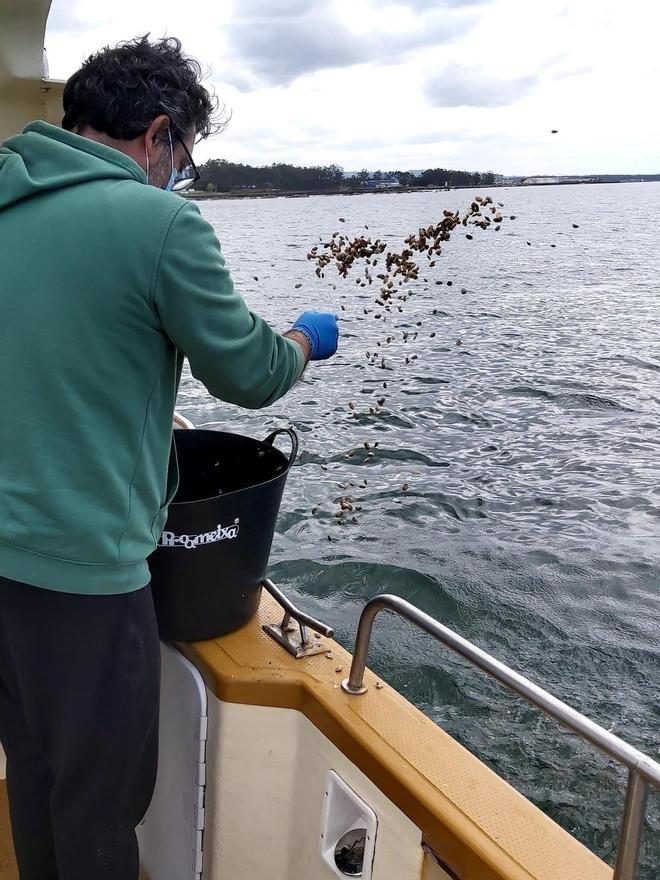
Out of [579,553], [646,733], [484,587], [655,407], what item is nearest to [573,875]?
[646,733]

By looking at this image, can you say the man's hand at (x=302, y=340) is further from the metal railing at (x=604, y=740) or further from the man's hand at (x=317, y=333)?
the metal railing at (x=604, y=740)

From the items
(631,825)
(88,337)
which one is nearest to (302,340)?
(88,337)

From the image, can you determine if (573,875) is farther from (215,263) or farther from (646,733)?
(646,733)

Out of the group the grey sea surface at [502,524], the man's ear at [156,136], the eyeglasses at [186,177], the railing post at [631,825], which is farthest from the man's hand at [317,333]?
the grey sea surface at [502,524]

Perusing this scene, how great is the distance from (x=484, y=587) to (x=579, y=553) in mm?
1093

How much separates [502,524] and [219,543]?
18.8ft

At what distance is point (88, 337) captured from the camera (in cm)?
164

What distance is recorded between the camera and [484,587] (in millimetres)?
6523

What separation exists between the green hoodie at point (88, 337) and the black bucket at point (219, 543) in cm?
45

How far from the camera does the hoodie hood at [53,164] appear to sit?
166 cm

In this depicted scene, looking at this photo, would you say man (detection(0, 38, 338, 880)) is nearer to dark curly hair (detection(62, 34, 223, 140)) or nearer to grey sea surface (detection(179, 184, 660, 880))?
dark curly hair (detection(62, 34, 223, 140))

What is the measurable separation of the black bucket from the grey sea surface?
8.79 ft

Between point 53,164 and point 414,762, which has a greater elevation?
point 53,164

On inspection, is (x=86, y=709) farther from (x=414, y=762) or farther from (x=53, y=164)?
(x=53, y=164)
